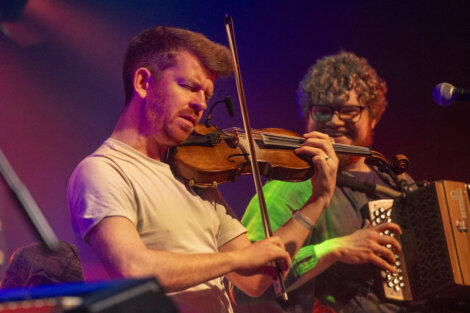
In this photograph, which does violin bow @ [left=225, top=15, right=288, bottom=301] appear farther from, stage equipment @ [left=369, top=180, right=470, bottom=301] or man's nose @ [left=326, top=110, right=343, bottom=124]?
man's nose @ [left=326, top=110, right=343, bottom=124]

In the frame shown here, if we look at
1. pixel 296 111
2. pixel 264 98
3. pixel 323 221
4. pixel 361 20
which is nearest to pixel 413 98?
pixel 361 20

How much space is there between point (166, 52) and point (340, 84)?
127 centimetres

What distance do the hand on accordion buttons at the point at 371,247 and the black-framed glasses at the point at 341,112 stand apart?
2.39 ft

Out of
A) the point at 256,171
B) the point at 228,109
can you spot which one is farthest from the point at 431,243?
the point at 228,109

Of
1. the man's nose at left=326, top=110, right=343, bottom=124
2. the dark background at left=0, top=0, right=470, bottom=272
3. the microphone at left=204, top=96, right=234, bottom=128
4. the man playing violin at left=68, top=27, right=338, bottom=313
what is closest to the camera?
the man playing violin at left=68, top=27, right=338, bottom=313

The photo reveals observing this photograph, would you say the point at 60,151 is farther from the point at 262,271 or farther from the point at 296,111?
the point at 296,111

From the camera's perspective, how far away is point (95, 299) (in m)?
0.68

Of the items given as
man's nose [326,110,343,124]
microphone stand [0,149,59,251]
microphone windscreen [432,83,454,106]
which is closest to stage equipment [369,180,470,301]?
microphone windscreen [432,83,454,106]

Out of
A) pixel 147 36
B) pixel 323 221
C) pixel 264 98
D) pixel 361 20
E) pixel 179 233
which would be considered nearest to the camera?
pixel 179 233

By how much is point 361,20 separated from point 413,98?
0.65 meters

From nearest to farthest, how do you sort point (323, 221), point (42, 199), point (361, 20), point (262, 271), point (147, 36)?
point (262, 271), point (147, 36), point (42, 199), point (323, 221), point (361, 20)

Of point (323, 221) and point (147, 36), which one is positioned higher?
point (147, 36)

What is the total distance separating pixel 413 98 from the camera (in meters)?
3.69

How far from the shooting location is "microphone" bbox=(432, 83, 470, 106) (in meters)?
2.17
